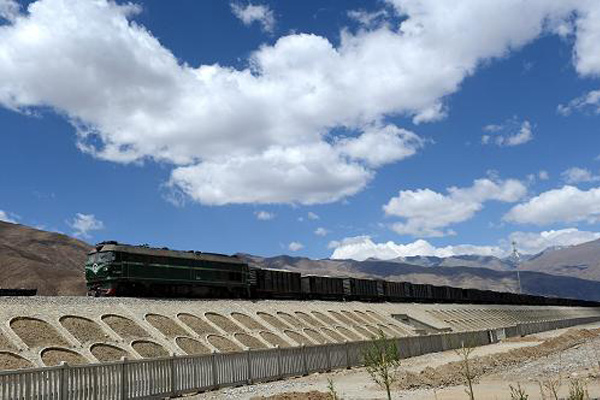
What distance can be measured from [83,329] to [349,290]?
40.4 metres

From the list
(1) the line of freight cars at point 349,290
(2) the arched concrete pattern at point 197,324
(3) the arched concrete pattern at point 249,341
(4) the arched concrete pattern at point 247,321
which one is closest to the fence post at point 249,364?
(2) the arched concrete pattern at point 197,324

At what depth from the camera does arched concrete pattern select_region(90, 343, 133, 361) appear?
25.1 metres

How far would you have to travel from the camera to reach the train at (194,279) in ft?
121

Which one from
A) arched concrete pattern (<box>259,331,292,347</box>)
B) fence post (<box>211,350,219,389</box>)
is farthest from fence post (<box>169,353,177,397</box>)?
arched concrete pattern (<box>259,331,292,347</box>)

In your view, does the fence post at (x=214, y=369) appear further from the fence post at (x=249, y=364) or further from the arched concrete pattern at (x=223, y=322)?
the arched concrete pattern at (x=223, y=322)

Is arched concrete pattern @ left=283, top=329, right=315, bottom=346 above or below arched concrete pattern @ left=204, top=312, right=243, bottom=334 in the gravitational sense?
below

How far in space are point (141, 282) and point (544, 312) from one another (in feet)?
312

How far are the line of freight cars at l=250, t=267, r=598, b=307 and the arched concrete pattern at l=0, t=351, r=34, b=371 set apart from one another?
2701 centimetres

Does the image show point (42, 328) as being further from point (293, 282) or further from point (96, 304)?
point (293, 282)

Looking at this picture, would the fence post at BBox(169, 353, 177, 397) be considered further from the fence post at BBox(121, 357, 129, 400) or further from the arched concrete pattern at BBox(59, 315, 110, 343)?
the arched concrete pattern at BBox(59, 315, 110, 343)

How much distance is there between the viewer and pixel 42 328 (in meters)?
25.8

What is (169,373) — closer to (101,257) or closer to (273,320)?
(101,257)

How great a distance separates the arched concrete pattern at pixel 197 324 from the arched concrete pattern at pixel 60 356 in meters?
8.77

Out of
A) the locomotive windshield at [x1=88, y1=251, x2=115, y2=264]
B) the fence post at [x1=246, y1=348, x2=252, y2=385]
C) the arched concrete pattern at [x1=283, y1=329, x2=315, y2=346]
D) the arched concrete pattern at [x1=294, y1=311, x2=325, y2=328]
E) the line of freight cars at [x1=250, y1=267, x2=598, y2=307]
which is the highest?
the locomotive windshield at [x1=88, y1=251, x2=115, y2=264]
